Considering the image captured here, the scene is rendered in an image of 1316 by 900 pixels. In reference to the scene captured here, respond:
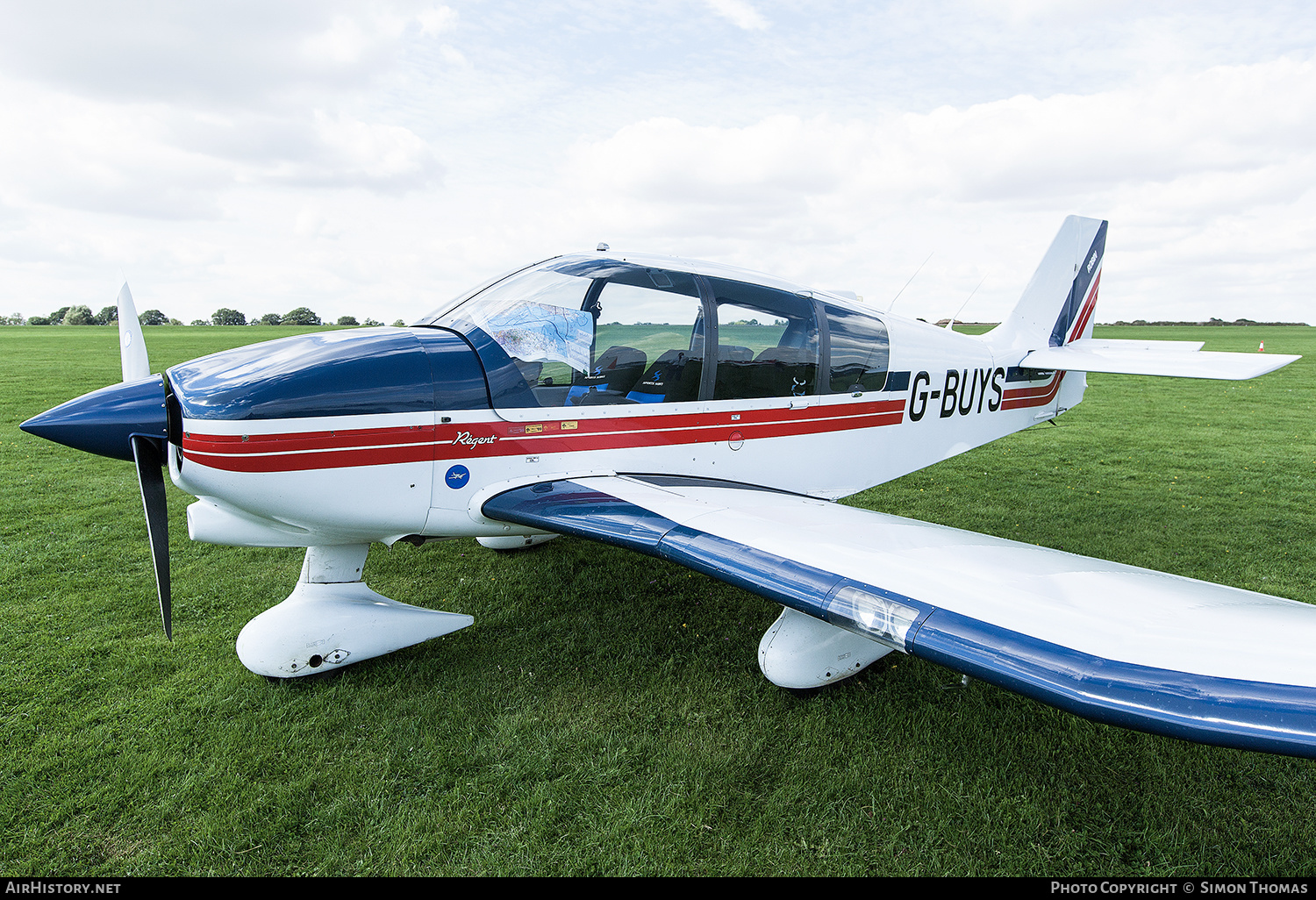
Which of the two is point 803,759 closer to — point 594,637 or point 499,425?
point 594,637

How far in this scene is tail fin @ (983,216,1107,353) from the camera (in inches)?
243

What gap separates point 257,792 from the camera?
2674 millimetres

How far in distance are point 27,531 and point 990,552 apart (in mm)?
7247

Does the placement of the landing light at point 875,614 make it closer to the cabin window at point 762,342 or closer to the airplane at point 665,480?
the airplane at point 665,480

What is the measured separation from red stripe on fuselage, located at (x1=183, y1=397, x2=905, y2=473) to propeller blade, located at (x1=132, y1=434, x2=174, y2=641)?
0.21m

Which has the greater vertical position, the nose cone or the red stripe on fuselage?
the nose cone

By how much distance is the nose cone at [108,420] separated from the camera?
113 inches

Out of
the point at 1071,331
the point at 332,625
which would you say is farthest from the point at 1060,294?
the point at 332,625

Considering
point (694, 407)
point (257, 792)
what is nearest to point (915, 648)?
point (694, 407)

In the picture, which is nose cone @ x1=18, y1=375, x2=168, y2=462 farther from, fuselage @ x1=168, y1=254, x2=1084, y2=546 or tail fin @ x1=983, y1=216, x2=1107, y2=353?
tail fin @ x1=983, y1=216, x2=1107, y2=353

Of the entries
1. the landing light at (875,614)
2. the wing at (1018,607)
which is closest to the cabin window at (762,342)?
the wing at (1018,607)

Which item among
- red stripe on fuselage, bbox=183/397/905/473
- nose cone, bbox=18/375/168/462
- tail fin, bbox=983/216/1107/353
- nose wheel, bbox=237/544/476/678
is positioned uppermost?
tail fin, bbox=983/216/1107/353

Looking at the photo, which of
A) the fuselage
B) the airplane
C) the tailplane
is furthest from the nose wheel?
the tailplane

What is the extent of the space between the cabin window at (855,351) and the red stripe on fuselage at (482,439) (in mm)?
224
